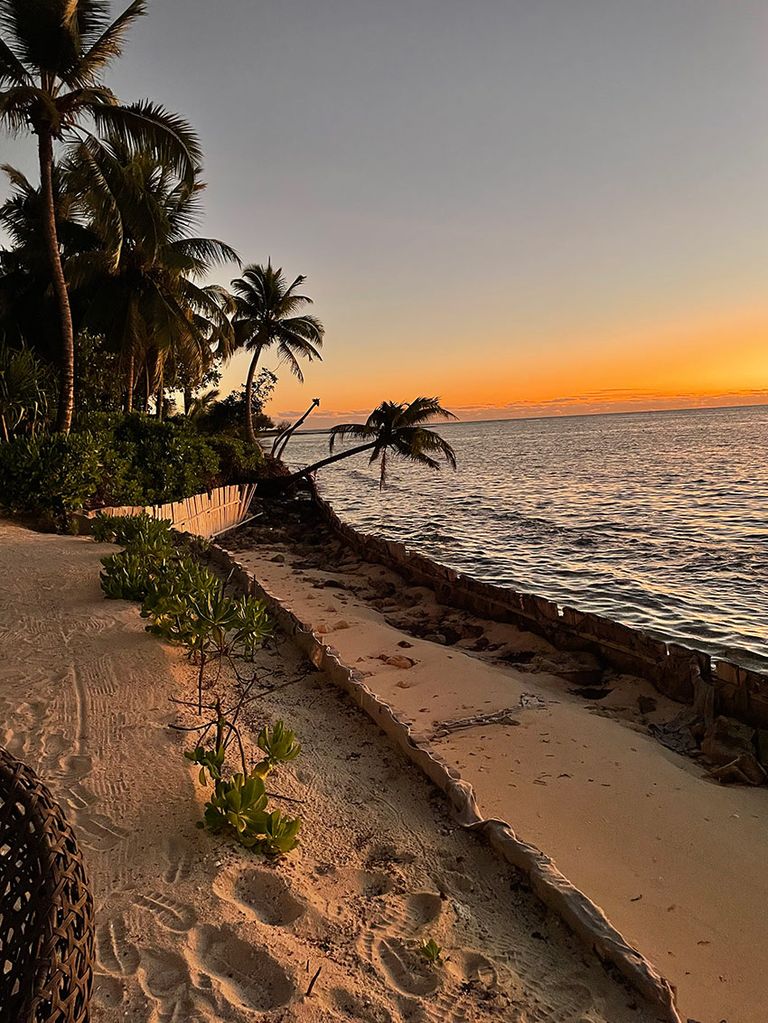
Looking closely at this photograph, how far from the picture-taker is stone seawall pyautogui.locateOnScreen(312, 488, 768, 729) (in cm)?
642

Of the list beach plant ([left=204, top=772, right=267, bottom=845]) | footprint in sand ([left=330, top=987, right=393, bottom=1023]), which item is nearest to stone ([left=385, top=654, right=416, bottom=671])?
beach plant ([left=204, top=772, right=267, bottom=845])

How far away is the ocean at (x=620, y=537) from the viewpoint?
12.6 metres

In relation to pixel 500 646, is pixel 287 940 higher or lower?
higher

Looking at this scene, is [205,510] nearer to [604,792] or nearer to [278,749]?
[604,792]

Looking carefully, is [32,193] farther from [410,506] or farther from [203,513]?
[410,506]

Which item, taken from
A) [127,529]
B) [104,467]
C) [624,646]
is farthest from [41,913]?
[104,467]

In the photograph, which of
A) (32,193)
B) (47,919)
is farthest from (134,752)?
(32,193)

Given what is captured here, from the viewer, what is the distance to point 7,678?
554 centimetres

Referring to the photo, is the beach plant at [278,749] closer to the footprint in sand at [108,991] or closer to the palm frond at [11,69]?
the footprint in sand at [108,991]

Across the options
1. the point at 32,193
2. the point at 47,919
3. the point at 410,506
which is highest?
the point at 32,193

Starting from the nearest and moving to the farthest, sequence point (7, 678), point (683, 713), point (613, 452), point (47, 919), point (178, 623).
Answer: point (47, 919)
point (7, 678)
point (178, 623)
point (683, 713)
point (613, 452)

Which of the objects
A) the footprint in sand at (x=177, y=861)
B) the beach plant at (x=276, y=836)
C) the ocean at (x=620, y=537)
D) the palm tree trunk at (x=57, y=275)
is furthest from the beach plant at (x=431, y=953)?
the palm tree trunk at (x=57, y=275)

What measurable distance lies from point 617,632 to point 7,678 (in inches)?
262

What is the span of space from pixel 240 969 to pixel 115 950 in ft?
1.78
